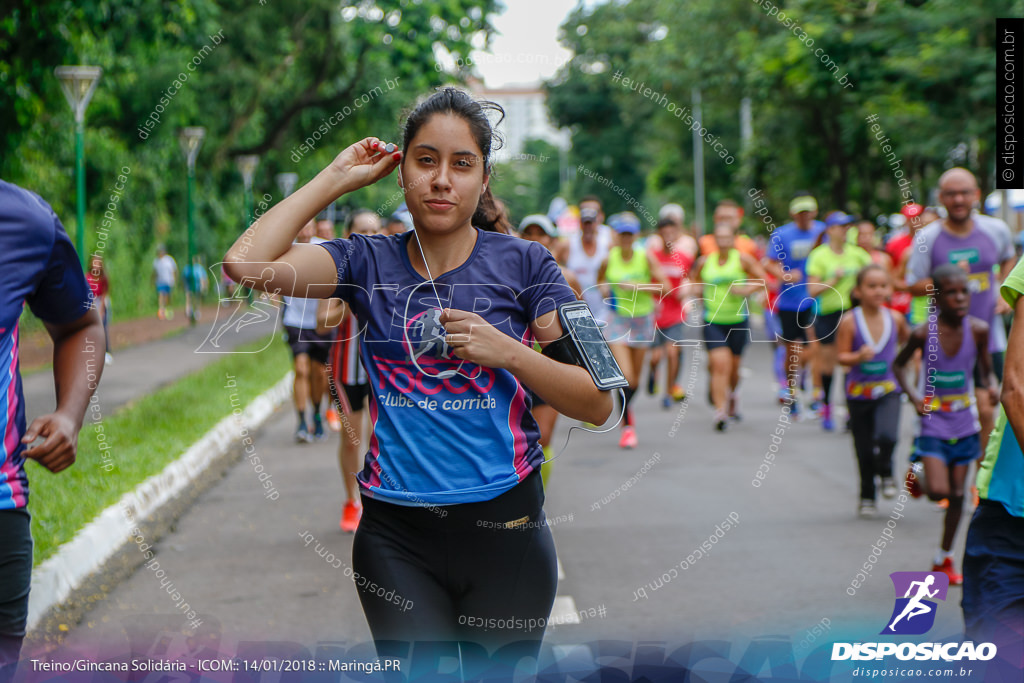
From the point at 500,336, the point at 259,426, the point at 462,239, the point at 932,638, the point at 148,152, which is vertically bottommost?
the point at 259,426

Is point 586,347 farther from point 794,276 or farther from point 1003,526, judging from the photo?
point 794,276

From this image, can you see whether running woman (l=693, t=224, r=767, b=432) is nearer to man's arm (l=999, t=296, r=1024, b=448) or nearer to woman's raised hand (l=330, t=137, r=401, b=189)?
man's arm (l=999, t=296, r=1024, b=448)

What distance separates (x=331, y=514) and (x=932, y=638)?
4.93 meters

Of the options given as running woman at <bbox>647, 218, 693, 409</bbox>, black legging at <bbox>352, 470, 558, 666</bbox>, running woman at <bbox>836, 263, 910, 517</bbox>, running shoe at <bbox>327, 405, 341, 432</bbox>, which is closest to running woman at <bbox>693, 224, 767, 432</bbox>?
running woman at <bbox>647, 218, 693, 409</bbox>

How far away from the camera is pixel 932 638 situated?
2725 mm

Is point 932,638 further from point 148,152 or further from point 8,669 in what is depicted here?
point 148,152

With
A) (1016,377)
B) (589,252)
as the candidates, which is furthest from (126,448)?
(1016,377)

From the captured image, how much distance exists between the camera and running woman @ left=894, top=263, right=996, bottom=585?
18.6ft

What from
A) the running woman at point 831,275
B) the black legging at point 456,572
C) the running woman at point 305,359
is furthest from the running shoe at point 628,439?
the black legging at point 456,572

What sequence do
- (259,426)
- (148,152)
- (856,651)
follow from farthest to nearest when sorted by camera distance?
1. (148,152)
2. (259,426)
3. (856,651)

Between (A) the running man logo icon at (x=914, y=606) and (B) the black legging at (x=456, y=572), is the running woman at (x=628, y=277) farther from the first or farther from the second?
(B) the black legging at (x=456, y=572)

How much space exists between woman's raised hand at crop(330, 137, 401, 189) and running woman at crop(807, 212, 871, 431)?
324 inches

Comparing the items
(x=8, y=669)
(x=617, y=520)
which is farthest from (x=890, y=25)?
(x=8, y=669)

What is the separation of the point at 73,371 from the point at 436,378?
855 mm
